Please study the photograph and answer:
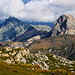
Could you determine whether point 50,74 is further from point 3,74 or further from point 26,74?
point 3,74

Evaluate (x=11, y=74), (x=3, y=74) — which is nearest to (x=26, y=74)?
(x=11, y=74)

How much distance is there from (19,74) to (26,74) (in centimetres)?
208

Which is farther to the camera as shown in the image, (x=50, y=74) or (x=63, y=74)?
(x=50, y=74)

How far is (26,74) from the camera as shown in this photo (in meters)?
34.8

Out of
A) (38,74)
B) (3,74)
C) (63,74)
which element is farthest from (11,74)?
(63,74)

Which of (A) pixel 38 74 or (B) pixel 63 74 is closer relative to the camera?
(B) pixel 63 74

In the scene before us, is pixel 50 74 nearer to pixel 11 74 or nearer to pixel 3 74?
pixel 11 74

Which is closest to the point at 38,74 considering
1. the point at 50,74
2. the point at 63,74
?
the point at 50,74

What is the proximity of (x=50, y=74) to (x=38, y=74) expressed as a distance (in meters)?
3.73

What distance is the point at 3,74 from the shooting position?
1291 inches

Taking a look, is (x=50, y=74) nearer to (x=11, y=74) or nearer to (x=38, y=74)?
(x=38, y=74)

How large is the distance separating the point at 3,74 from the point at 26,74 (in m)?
6.67

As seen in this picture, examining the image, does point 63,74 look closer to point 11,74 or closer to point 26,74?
point 26,74

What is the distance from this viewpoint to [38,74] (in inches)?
1411
